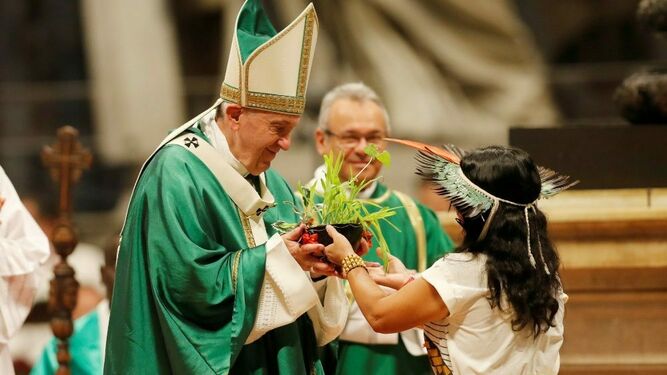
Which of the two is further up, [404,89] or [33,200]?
[404,89]

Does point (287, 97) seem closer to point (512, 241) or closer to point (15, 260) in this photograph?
point (512, 241)

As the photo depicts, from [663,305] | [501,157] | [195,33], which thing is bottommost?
[663,305]

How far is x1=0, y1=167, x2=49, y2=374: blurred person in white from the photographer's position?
5.15m

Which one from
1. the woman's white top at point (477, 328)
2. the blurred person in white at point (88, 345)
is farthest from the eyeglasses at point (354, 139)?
the woman's white top at point (477, 328)

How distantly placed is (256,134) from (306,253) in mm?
414

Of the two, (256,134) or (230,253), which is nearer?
(230,253)

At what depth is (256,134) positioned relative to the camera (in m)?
4.33

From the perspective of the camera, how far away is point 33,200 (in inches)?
384

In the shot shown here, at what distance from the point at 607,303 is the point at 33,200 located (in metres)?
5.32

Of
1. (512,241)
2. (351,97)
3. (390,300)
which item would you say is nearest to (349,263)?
(390,300)

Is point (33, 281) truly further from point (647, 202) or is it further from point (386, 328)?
point (647, 202)

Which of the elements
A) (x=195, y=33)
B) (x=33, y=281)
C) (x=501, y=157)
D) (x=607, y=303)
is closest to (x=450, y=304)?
(x=501, y=157)

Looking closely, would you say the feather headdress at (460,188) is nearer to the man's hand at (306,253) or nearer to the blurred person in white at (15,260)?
the man's hand at (306,253)

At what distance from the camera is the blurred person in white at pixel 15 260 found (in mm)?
5152
